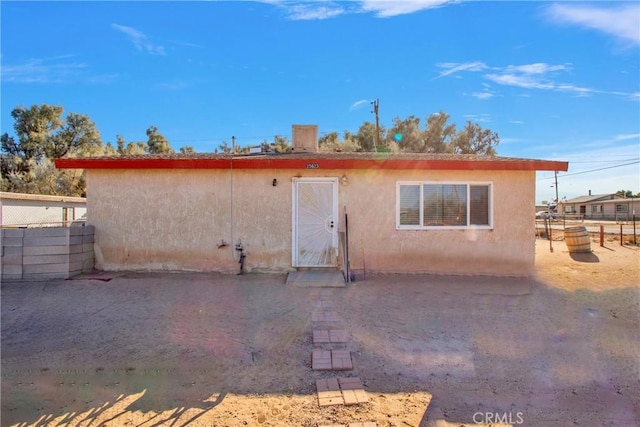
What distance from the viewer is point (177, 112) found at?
23.6 metres

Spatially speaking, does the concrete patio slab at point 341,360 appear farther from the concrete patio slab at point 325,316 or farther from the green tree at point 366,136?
the green tree at point 366,136

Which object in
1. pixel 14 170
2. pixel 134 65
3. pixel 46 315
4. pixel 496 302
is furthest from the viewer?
pixel 14 170

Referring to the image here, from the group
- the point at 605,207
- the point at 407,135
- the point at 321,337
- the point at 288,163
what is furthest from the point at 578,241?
the point at 605,207

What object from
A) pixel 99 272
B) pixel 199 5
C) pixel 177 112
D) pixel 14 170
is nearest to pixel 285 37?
pixel 199 5

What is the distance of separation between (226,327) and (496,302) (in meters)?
4.43

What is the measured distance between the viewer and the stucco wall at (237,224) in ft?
25.2

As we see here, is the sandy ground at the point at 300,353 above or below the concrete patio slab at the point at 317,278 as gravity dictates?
below

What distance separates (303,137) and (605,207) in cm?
5095

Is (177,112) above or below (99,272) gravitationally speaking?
above

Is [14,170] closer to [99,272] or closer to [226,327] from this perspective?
[99,272]

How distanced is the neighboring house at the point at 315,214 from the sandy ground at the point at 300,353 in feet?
3.51

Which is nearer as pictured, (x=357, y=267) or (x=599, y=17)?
(x=599, y=17)

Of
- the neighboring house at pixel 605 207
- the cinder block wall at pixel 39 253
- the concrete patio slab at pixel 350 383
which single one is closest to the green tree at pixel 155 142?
the cinder block wall at pixel 39 253

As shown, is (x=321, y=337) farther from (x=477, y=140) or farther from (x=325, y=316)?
(x=477, y=140)
